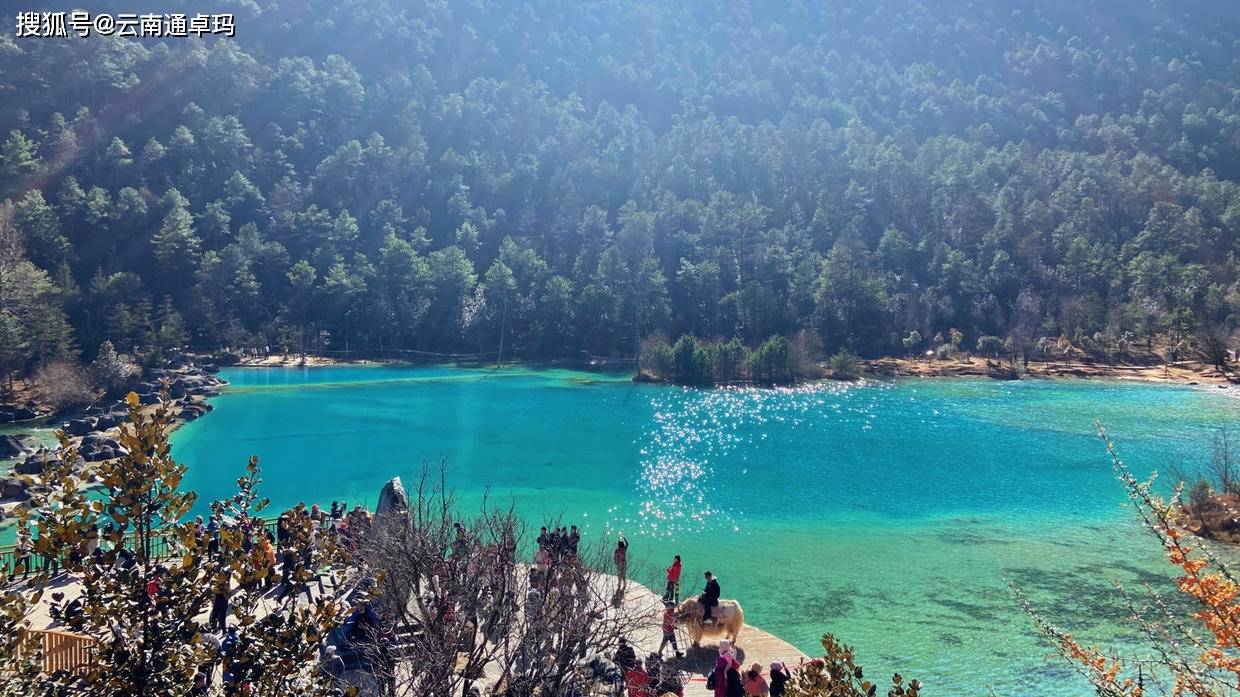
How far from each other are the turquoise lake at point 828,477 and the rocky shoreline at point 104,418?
7.46ft

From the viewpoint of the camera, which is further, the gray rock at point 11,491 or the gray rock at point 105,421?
the gray rock at point 105,421

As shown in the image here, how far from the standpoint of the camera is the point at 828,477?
36406 mm

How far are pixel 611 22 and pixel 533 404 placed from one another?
156m

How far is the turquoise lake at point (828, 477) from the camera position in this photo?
20.2m

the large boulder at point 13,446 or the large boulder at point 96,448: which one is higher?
the large boulder at point 96,448

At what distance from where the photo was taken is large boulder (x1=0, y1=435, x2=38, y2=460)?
37719 mm

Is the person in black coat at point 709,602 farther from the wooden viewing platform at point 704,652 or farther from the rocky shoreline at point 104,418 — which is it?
the rocky shoreline at point 104,418

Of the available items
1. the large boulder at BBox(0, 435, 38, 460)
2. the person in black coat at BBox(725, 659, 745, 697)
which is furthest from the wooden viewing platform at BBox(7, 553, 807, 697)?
the large boulder at BBox(0, 435, 38, 460)

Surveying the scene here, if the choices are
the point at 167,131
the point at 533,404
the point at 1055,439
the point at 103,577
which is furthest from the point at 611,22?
the point at 103,577

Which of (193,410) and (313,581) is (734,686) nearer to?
(313,581)

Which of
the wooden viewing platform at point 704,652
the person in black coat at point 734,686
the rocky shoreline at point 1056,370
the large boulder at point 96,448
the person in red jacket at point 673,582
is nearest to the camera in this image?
the person in black coat at point 734,686

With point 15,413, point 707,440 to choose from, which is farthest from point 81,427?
point 707,440

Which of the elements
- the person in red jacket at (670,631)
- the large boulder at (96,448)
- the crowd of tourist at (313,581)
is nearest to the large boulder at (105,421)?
the large boulder at (96,448)

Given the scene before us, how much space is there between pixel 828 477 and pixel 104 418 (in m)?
38.6
